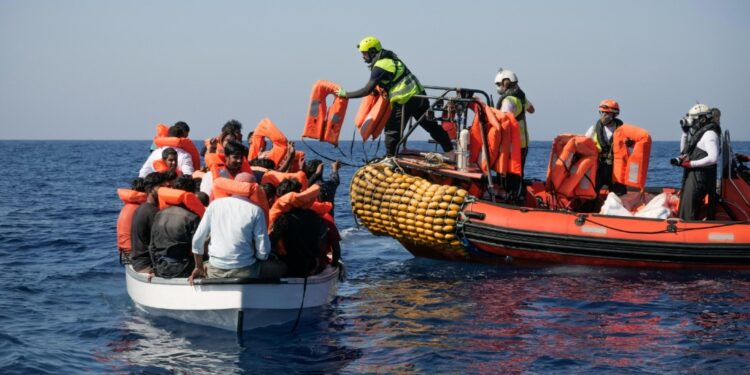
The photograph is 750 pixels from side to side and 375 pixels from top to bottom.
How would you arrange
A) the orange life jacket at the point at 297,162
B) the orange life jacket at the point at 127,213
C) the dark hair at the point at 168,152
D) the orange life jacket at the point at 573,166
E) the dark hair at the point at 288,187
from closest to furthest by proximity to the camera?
1. the dark hair at the point at 288,187
2. the orange life jacket at the point at 127,213
3. the dark hair at the point at 168,152
4. the orange life jacket at the point at 297,162
5. the orange life jacket at the point at 573,166

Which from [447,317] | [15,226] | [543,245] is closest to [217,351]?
[447,317]

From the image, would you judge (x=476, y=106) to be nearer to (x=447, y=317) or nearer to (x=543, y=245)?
(x=543, y=245)

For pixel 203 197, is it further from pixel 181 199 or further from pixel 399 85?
pixel 399 85

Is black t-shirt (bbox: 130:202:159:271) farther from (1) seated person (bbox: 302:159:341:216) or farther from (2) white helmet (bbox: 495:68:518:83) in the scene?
(2) white helmet (bbox: 495:68:518:83)

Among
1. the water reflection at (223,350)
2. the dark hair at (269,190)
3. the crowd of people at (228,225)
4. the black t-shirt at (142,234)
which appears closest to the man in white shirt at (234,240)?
the crowd of people at (228,225)

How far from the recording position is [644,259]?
39.5ft

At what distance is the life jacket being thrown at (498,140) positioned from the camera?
494 inches

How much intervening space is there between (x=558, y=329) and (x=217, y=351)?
341cm

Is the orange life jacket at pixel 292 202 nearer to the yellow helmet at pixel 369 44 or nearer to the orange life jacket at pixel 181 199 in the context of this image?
the orange life jacket at pixel 181 199

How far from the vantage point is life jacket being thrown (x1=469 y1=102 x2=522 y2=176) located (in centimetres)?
1254

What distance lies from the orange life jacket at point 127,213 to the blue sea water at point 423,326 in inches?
30.9

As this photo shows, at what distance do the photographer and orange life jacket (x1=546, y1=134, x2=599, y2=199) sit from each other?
120 cm

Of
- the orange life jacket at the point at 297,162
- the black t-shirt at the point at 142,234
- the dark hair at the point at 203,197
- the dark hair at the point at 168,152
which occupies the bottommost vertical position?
the black t-shirt at the point at 142,234

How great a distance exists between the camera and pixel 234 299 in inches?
346
